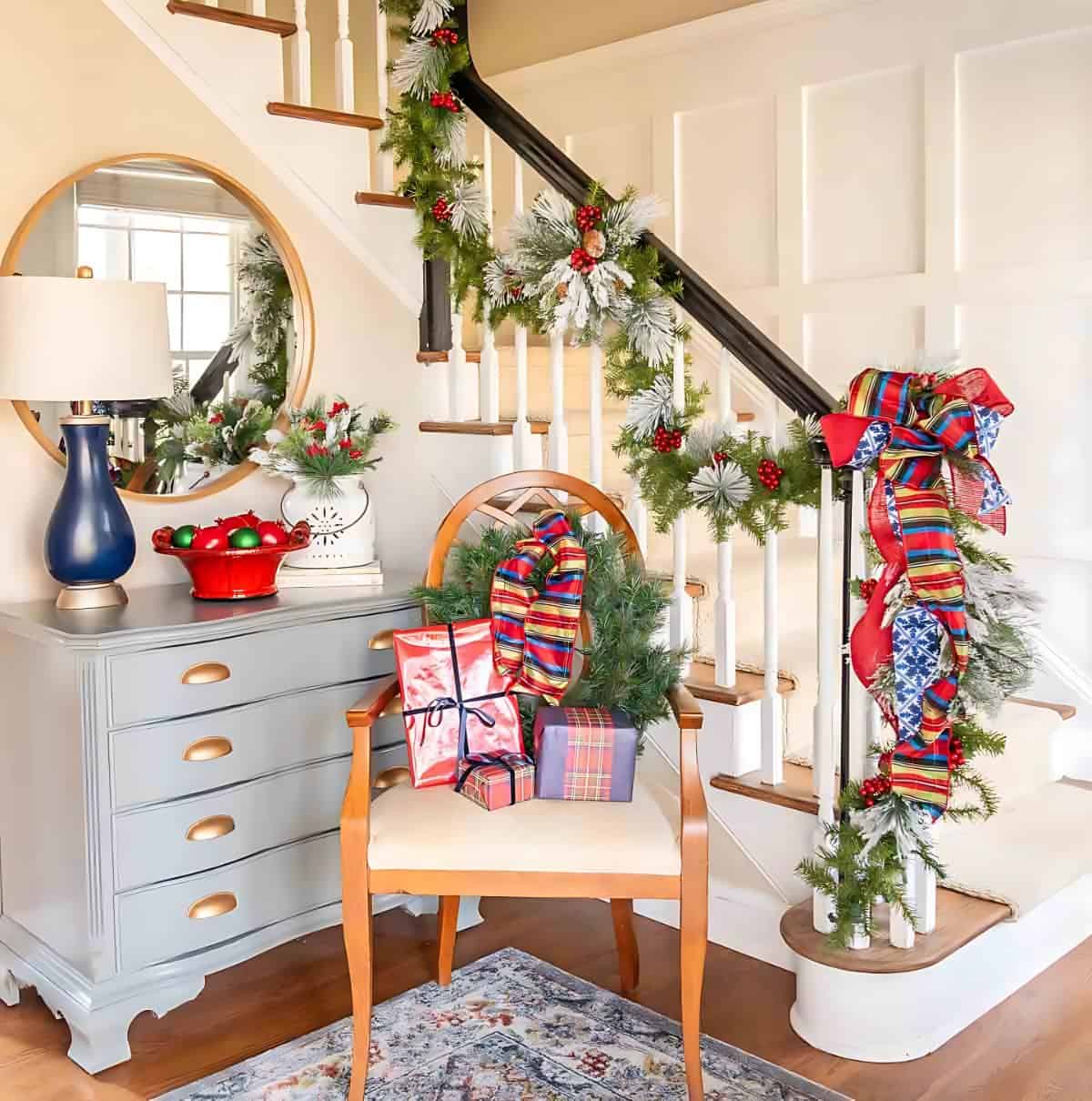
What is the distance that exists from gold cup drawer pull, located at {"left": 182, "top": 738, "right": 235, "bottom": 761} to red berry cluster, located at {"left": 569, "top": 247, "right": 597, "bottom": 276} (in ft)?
4.09

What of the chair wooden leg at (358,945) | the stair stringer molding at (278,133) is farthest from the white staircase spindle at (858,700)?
the stair stringer molding at (278,133)

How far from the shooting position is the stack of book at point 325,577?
288 cm

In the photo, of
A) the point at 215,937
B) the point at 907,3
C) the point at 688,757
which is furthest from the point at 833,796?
the point at 907,3

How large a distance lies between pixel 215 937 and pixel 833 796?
4.13 feet

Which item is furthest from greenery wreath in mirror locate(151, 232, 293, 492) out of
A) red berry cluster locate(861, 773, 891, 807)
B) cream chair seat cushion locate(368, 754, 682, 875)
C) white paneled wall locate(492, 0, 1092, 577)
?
red berry cluster locate(861, 773, 891, 807)

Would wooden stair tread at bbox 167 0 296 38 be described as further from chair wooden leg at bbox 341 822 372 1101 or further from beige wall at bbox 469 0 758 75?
chair wooden leg at bbox 341 822 372 1101

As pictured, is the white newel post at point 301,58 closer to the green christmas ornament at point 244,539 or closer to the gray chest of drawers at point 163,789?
the green christmas ornament at point 244,539

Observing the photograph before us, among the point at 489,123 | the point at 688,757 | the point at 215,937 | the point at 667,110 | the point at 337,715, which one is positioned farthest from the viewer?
the point at 667,110

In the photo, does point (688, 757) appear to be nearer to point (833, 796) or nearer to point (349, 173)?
point (833, 796)

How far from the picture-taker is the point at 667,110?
3.91 m

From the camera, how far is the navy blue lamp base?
250 cm

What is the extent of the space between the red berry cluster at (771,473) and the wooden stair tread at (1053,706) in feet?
2.80

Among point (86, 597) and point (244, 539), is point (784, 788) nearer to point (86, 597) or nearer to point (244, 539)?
point (244, 539)

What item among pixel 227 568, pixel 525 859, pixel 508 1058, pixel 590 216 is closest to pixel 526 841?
pixel 525 859
